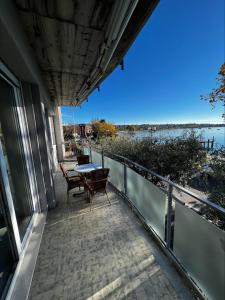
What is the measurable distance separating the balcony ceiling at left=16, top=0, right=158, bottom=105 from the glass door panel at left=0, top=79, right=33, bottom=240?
84cm

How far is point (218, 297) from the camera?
122cm

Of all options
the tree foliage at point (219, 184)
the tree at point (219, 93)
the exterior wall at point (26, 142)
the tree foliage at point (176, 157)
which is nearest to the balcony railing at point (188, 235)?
the tree foliage at point (219, 184)

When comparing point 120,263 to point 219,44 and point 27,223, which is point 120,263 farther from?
point 219,44

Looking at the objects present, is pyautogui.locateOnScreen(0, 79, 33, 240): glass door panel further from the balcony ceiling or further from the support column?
the support column

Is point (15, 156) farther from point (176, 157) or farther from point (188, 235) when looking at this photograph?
point (176, 157)

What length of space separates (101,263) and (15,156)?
6.54 feet

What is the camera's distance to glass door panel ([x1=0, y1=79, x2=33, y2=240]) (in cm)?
221

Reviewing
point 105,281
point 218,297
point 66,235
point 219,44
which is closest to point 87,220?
point 66,235

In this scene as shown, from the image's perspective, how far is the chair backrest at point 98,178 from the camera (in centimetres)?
316

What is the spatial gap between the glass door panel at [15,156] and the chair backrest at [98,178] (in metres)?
1.17

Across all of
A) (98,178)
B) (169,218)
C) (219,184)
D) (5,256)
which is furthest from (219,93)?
(5,256)

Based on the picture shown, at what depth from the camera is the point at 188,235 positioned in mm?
1526

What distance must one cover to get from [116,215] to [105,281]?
4.12ft

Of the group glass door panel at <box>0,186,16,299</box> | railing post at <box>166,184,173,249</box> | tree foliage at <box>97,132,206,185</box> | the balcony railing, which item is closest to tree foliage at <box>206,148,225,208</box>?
the balcony railing
